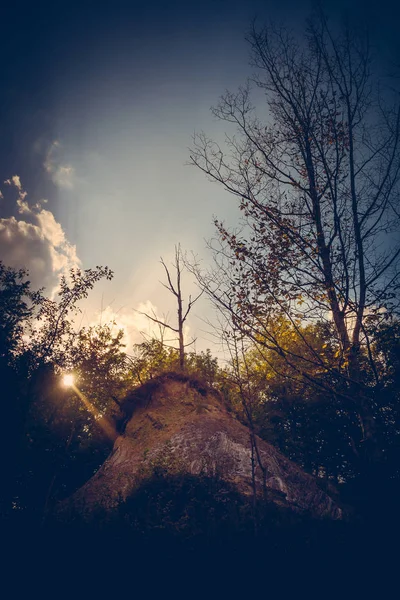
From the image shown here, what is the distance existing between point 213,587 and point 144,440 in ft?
27.3

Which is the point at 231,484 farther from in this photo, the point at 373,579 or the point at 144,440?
the point at 373,579

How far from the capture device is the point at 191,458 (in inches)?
364

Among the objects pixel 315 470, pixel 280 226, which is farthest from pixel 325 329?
pixel 315 470

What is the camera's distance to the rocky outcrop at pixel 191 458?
838 cm

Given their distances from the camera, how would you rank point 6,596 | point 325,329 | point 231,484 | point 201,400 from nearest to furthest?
1. point 6,596
2. point 325,329
3. point 231,484
4. point 201,400

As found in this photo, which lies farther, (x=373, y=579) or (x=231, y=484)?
(x=231, y=484)

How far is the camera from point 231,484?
331 inches

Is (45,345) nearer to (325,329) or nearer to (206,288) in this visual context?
(206,288)

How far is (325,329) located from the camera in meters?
6.55

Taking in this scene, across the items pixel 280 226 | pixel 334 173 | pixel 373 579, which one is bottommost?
pixel 373 579

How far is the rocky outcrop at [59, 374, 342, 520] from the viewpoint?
8.38m

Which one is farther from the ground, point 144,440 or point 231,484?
point 144,440

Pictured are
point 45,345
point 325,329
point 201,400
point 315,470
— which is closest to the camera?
point 325,329

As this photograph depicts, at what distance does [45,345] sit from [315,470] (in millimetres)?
Result: 18988
